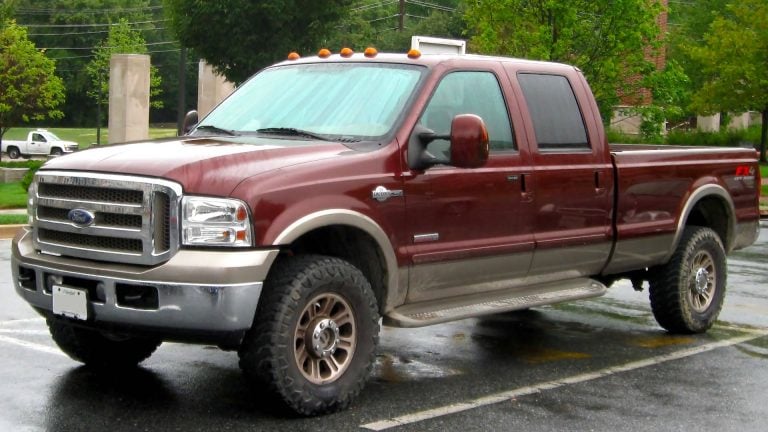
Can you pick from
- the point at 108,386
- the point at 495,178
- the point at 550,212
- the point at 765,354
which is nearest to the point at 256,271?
the point at 108,386

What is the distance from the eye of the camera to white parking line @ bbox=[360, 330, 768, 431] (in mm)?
6094

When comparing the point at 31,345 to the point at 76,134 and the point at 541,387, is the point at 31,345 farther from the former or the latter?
the point at 76,134

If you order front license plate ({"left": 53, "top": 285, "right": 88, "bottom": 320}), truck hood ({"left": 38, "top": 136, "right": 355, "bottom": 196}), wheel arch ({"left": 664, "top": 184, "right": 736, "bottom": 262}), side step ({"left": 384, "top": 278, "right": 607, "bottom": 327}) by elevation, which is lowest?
side step ({"left": 384, "top": 278, "right": 607, "bottom": 327})

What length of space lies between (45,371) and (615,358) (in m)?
3.82

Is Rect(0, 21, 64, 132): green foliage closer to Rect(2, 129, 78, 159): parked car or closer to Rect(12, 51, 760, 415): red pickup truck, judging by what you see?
Rect(2, 129, 78, 159): parked car

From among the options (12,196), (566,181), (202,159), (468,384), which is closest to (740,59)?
(12,196)

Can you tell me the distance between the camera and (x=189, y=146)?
251 inches

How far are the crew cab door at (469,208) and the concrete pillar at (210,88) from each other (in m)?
32.4

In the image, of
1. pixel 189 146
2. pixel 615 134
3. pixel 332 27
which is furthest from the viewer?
pixel 332 27

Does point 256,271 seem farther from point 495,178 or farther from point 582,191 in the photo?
point 582,191

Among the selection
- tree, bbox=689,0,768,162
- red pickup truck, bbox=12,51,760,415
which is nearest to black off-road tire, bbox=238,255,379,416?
red pickup truck, bbox=12,51,760,415

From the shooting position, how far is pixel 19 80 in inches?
1954

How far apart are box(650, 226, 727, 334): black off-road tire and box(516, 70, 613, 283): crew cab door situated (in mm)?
911

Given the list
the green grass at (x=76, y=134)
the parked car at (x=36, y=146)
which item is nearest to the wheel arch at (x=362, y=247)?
the parked car at (x=36, y=146)
